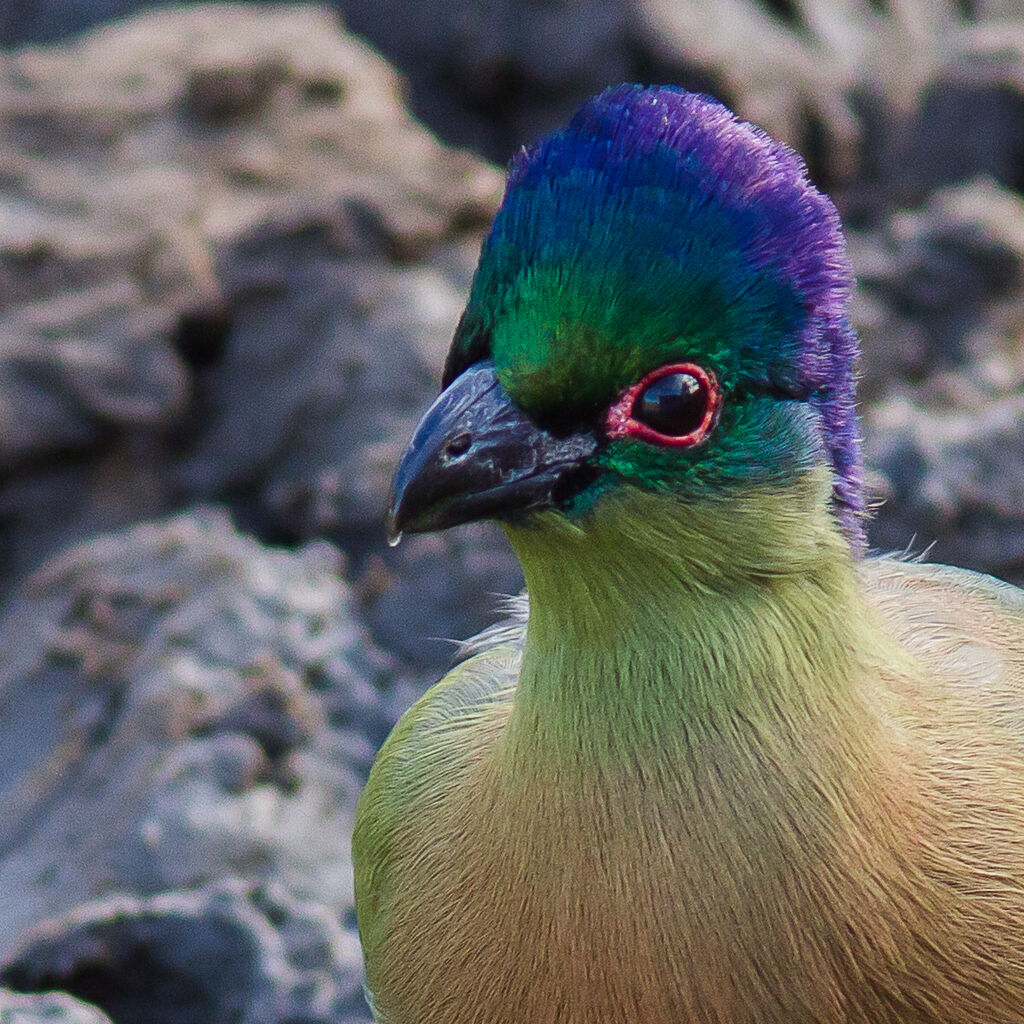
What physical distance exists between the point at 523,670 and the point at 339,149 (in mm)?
5155

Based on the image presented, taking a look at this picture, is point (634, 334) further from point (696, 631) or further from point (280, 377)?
point (280, 377)

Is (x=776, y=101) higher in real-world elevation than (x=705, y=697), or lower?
higher

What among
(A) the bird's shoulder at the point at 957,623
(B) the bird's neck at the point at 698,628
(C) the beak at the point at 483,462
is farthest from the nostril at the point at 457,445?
(A) the bird's shoulder at the point at 957,623

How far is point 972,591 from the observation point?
3.53m

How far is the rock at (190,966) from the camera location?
398cm

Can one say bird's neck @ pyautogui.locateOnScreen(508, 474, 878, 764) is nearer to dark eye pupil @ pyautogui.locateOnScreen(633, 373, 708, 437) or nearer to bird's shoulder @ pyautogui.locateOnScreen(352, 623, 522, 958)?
dark eye pupil @ pyautogui.locateOnScreen(633, 373, 708, 437)

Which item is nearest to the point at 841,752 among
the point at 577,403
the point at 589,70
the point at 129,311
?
the point at 577,403

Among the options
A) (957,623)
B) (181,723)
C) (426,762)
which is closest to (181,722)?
(181,723)

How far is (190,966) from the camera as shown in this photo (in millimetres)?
4023

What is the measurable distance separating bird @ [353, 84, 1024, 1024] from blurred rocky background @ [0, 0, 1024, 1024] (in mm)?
796

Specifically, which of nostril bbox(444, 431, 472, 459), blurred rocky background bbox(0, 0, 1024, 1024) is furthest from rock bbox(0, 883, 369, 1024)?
nostril bbox(444, 431, 472, 459)

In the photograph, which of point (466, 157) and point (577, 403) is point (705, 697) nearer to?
point (577, 403)

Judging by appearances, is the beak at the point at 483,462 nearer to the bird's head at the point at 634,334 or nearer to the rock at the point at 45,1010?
the bird's head at the point at 634,334

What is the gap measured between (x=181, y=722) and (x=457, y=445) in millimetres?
2598
